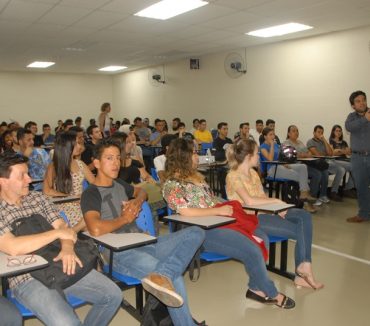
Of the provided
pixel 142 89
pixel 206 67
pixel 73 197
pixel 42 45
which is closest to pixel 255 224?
pixel 73 197

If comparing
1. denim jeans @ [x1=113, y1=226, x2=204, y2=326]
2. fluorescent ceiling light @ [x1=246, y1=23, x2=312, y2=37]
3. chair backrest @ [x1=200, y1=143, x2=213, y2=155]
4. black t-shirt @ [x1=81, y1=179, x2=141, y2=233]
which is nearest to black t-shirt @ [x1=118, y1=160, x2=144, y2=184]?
black t-shirt @ [x1=81, y1=179, x2=141, y2=233]

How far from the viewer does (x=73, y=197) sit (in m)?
2.66

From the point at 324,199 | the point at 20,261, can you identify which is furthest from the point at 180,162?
the point at 324,199

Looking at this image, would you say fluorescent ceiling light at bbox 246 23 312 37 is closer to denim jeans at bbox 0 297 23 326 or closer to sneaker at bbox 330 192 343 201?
sneaker at bbox 330 192 343 201

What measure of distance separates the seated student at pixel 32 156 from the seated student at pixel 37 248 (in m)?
2.51

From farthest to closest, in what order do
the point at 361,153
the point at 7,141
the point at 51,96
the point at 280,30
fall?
the point at 51,96, the point at 280,30, the point at 7,141, the point at 361,153

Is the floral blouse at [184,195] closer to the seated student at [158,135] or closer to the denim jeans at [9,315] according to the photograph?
the denim jeans at [9,315]

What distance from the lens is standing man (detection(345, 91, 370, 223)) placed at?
4.30m

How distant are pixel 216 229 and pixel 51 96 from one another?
11759 millimetres

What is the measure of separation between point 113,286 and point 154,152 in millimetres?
6221

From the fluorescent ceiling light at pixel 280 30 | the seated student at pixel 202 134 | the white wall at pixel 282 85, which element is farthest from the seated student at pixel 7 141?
the white wall at pixel 282 85

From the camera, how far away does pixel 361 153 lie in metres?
4.38

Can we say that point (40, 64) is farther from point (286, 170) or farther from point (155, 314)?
point (155, 314)

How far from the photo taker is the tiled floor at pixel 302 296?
236cm
